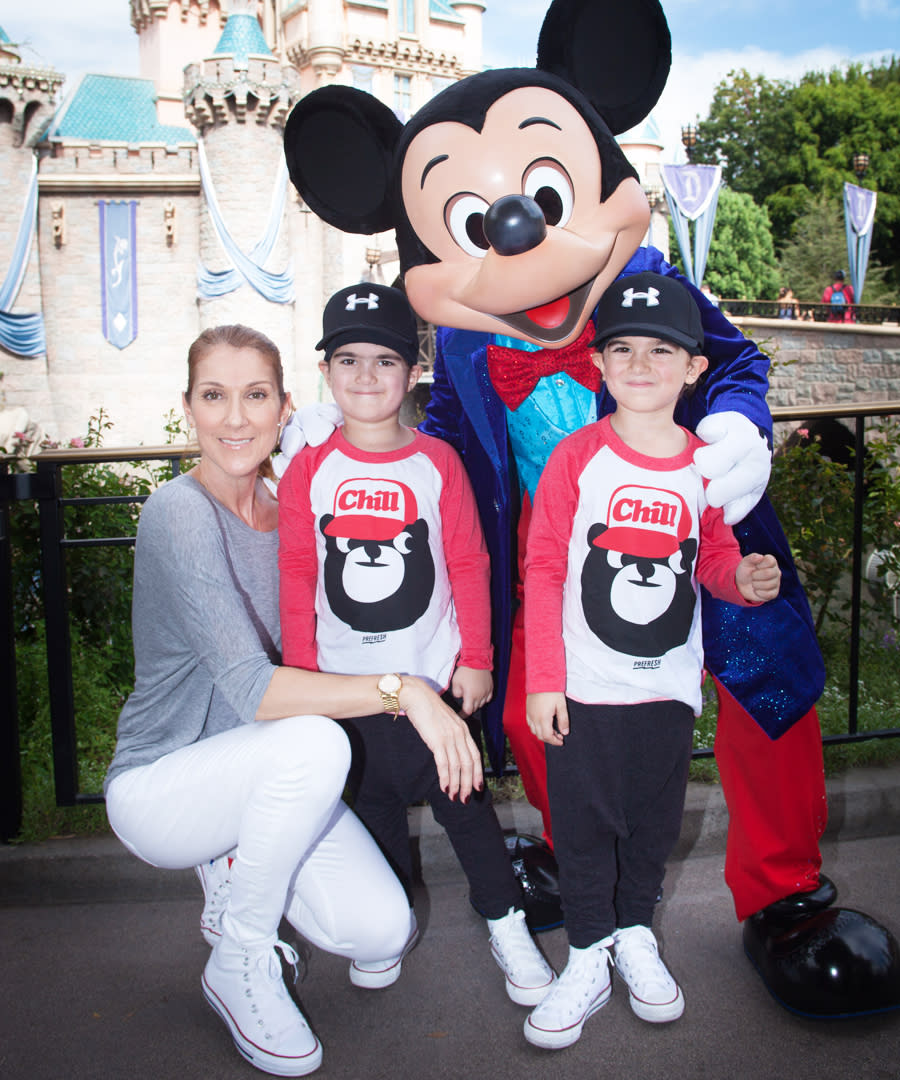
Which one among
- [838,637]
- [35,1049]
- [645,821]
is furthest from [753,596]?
[838,637]

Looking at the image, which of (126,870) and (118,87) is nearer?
(126,870)

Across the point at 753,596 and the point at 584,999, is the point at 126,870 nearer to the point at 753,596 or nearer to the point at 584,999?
the point at 584,999

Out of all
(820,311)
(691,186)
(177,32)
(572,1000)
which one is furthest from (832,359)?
(177,32)

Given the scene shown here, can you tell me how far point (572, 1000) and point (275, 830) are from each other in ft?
2.13

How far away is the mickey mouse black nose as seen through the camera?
164cm

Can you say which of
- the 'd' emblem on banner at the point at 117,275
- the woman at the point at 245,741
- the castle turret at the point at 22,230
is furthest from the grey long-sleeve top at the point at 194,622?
the 'd' emblem on banner at the point at 117,275

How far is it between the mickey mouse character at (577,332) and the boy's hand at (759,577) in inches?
3.9

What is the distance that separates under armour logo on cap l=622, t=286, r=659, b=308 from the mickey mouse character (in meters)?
0.09

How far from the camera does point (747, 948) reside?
6.49 feet

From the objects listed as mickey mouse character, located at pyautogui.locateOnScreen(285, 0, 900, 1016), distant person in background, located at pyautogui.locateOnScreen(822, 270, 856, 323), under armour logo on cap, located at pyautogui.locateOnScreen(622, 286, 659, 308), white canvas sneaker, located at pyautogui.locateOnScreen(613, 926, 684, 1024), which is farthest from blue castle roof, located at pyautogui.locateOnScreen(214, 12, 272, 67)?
white canvas sneaker, located at pyautogui.locateOnScreen(613, 926, 684, 1024)

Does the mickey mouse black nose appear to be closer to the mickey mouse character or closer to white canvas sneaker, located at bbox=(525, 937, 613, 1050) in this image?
the mickey mouse character

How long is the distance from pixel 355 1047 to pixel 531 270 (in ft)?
4.94

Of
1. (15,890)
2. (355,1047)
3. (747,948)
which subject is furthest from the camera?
(15,890)

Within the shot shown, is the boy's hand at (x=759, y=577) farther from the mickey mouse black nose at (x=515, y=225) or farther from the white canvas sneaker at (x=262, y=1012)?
the white canvas sneaker at (x=262, y=1012)
